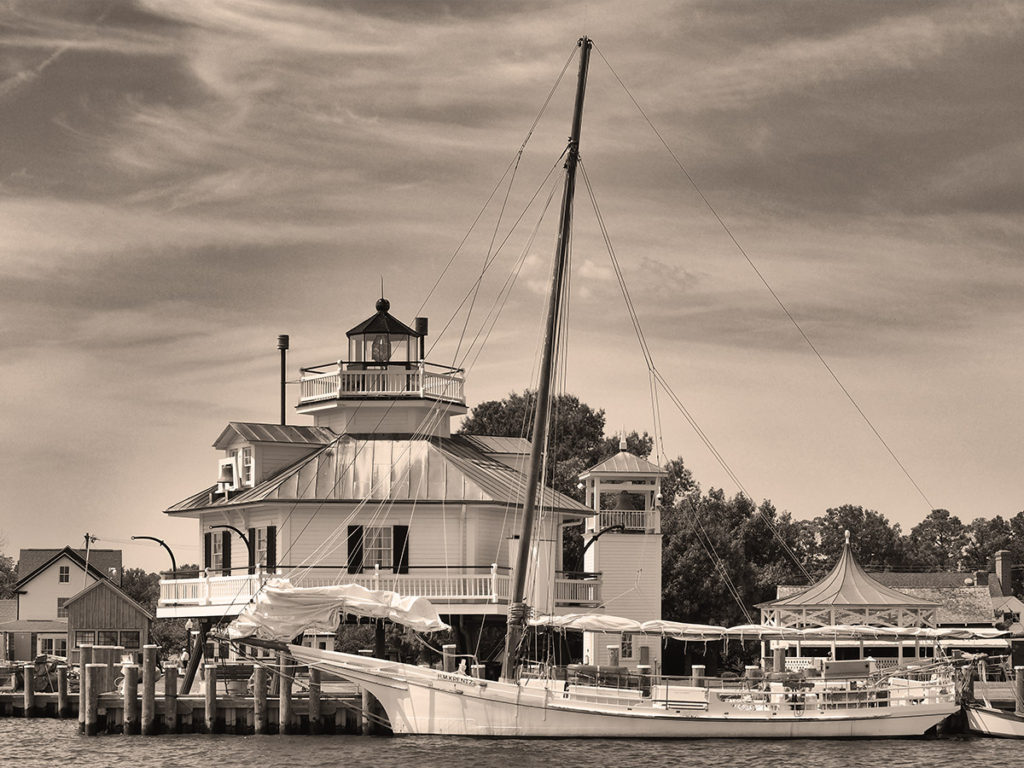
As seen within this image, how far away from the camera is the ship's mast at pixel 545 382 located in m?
46.8

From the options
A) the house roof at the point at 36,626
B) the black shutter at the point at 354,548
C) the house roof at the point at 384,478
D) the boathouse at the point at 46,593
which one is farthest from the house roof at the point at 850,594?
the house roof at the point at 36,626

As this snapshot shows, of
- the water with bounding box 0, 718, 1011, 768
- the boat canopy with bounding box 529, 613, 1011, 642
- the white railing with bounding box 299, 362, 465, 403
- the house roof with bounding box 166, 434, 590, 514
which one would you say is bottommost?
the water with bounding box 0, 718, 1011, 768

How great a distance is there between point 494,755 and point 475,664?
651 cm

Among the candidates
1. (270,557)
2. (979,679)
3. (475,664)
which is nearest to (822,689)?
(475,664)

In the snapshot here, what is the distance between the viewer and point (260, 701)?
46219 mm

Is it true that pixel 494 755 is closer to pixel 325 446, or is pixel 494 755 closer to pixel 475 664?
pixel 475 664

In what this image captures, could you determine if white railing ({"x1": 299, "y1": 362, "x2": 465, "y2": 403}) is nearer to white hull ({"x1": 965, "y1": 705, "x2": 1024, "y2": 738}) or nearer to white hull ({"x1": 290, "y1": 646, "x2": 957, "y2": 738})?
white hull ({"x1": 290, "y1": 646, "x2": 957, "y2": 738})

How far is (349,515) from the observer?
54.8m

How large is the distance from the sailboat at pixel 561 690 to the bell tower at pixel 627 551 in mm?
12584

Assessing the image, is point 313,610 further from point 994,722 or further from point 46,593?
point 46,593

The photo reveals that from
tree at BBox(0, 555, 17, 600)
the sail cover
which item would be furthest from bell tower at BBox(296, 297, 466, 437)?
tree at BBox(0, 555, 17, 600)

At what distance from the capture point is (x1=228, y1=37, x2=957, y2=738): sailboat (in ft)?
147

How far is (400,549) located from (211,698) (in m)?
10.1

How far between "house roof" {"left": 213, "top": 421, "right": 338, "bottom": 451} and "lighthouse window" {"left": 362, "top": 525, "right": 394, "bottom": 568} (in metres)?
5.09
